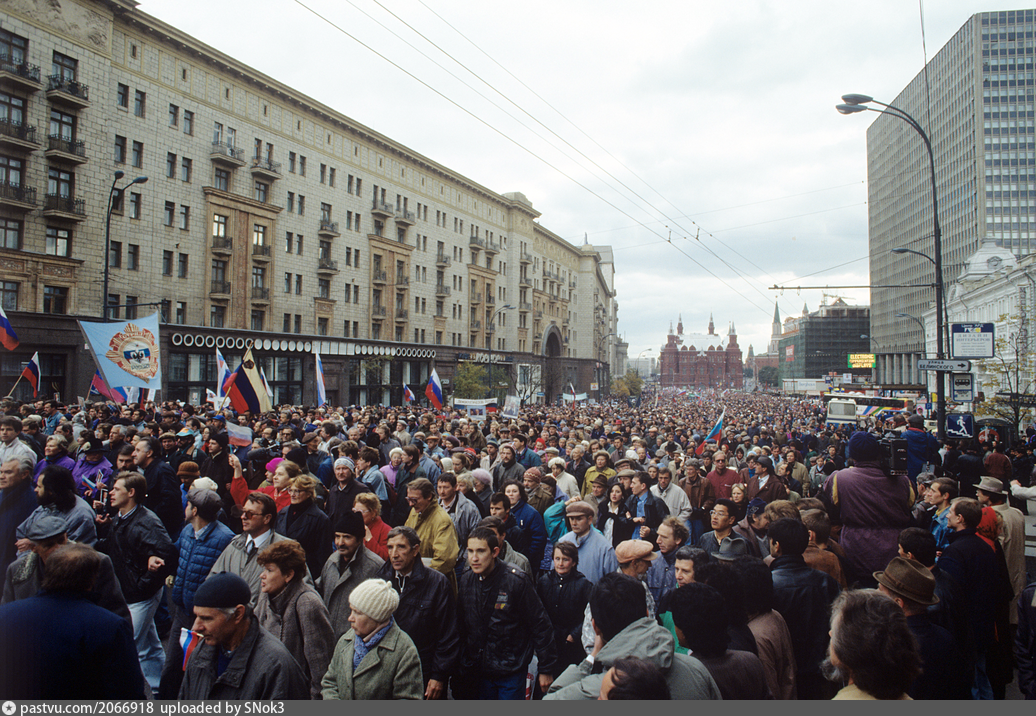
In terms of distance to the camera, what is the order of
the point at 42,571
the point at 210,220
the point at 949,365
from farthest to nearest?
the point at 210,220, the point at 949,365, the point at 42,571

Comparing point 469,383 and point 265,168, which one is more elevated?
point 265,168

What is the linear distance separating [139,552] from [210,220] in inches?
1343

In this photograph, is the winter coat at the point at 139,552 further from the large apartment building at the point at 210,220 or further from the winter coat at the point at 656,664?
the large apartment building at the point at 210,220

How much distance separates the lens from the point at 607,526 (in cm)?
675

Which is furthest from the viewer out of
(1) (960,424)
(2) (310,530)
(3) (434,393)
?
(3) (434,393)

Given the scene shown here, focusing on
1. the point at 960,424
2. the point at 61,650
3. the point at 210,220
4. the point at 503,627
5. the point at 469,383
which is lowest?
the point at 503,627

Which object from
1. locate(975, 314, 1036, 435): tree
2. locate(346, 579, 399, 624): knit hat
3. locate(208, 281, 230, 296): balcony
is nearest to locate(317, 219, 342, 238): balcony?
locate(208, 281, 230, 296): balcony

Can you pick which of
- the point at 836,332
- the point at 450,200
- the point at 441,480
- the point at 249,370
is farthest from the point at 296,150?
the point at 836,332

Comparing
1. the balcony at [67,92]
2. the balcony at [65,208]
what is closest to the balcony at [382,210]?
the balcony at [67,92]

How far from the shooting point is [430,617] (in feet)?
14.0

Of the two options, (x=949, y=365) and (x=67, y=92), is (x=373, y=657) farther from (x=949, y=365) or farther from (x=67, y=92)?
(x=67, y=92)

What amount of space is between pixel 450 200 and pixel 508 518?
5424cm

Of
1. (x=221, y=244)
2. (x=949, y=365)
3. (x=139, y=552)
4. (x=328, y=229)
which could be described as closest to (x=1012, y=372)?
(x=949, y=365)

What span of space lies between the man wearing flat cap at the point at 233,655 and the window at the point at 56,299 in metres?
30.1
